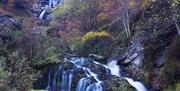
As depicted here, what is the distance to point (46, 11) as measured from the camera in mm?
40125

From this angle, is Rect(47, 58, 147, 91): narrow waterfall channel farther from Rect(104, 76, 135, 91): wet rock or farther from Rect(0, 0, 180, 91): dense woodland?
Rect(0, 0, 180, 91): dense woodland

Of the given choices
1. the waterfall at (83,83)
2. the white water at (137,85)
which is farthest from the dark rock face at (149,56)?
the waterfall at (83,83)

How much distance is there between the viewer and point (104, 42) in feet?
92.1

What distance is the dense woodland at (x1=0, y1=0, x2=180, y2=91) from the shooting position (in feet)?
59.4

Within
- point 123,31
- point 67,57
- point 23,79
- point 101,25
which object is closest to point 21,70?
point 23,79

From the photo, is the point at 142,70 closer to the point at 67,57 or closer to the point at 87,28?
the point at 67,57

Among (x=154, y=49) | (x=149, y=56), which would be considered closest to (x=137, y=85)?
(x=149, y=56)

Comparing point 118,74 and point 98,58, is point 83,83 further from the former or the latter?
point 98,58

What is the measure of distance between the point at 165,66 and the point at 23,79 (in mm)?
7285

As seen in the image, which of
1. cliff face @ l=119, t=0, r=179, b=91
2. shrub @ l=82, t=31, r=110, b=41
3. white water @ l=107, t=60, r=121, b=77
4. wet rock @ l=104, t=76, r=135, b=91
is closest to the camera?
cliff face @ l=119, t=0, r=179, b=91

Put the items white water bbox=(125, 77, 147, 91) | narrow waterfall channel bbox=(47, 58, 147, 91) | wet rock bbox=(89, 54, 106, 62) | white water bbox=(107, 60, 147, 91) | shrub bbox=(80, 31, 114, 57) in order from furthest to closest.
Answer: shrub bbox=(80, 31, 114, 57), wet rock bbox=(89, 54, 106, 62), narrow waterfall channel bbox=(47, 58, 147, 91), white water bbox=(107, 60, 147, 91), white water bbox=(125, 77, 147, 91)

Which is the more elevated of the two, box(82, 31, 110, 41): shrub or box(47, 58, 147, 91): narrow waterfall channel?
box(82, 31, 110, 41): shrub

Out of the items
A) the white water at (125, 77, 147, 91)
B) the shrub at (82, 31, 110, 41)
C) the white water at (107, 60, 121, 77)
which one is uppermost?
the shrub at (82, 31, 110, 41)

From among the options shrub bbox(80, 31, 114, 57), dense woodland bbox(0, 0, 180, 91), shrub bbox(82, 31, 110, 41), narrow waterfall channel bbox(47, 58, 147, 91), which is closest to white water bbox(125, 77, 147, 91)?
narrow waterfall channel bbox(47, 58, 147, 91)
